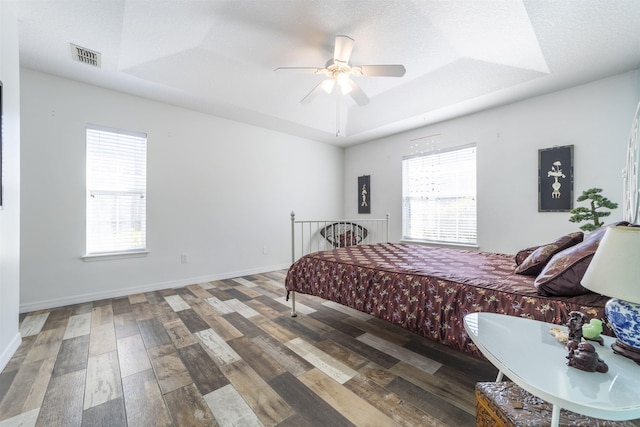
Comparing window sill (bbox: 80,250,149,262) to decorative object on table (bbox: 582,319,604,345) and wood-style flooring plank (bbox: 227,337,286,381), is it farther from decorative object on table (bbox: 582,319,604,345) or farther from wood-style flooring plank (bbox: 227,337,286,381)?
decorative object on table (bbox: 582,319,604,345)

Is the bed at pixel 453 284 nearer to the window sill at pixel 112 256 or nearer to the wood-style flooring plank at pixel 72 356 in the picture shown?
the wood-style flooring plank at pixel 72 356

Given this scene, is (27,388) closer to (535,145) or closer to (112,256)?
(112,256)

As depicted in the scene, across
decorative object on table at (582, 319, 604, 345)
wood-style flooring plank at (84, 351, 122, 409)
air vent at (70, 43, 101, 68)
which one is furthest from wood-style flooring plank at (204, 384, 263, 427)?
air vent at (70, 43, 101, 68)

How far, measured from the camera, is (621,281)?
808 millimetres

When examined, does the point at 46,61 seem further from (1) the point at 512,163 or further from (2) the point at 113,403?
(1) the point at 512,163

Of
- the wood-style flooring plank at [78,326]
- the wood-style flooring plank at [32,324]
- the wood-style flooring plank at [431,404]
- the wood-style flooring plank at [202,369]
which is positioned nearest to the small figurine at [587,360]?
the wood-style flooring plank at [431,404]

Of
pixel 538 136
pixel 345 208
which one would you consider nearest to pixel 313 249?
pixel 345 208

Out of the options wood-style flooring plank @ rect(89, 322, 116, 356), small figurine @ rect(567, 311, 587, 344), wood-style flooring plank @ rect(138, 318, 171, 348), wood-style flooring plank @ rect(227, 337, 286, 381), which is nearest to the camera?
small figurine @ rect(567, 311, 587, 344)

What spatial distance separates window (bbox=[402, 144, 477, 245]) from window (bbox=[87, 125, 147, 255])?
3.91m

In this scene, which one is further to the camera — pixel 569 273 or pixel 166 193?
pixel 166 193

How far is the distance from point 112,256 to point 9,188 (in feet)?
4.74

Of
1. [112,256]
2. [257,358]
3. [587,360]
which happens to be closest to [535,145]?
[587,360]

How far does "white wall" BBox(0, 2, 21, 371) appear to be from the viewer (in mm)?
1738

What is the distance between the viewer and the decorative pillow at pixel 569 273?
1.19 m
